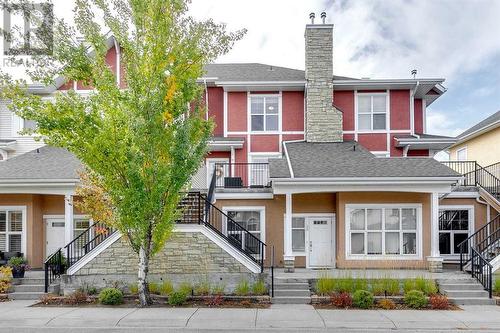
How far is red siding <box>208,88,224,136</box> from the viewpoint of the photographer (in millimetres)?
18719

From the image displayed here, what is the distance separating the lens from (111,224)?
34.4 feet

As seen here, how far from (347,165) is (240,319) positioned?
7.46 metres

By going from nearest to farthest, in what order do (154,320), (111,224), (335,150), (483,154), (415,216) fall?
1. (154,320)
2. (111,224)
3. (415,216)
4. (335,150)
5. (483,154)

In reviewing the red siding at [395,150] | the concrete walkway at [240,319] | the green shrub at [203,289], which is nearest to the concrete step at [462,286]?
the concrete walkway at [240,319]

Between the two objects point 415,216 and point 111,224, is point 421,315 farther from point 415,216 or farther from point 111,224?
point 111,224

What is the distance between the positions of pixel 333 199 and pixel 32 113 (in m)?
10.9

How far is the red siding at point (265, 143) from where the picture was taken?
18062 millimetres

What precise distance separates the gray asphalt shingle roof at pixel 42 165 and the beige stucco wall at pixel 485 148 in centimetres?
2120

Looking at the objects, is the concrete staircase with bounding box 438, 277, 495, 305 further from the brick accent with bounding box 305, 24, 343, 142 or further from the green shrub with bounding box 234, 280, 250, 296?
the brick accent with bounding box 305, 24, 343, 142

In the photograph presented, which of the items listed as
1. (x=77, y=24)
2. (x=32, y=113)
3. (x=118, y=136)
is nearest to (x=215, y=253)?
(x=118, y=136)

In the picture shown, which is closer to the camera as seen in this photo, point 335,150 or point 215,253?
point 215,253

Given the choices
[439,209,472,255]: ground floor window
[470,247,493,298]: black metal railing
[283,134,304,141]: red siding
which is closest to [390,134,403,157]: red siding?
[439,209,472,255]: ground floor window

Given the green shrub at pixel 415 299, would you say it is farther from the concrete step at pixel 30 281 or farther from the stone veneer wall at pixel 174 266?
the concrete step at pixel 30 281

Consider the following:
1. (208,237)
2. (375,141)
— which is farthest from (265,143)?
(208,237)
